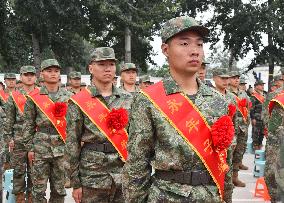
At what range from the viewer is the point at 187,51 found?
301 cm

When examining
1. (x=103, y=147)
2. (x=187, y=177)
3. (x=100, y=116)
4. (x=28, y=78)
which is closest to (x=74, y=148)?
(x=103, y=147)

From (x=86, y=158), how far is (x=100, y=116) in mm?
426

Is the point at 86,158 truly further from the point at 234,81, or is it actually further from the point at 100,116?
the point at 234,81

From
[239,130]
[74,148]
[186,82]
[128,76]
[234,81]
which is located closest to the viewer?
[186,82]

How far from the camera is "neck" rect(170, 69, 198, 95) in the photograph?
3.16 meters

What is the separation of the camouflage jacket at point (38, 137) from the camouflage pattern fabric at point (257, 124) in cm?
872

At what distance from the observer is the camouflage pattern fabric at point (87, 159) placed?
469 cm

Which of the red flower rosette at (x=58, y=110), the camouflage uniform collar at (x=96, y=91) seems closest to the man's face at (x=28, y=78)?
the red flower rosette at (x=58, y=110)

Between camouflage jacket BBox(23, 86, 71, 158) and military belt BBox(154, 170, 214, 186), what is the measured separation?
334 centimetres

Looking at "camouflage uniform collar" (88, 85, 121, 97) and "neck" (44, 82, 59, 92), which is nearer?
"camouflage uniform collar" (88, 85, 121, 97)

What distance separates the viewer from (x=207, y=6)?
29891 mm

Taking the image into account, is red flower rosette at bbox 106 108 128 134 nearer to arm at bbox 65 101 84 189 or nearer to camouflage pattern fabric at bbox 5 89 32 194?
arm at bbox 65 101 84 189

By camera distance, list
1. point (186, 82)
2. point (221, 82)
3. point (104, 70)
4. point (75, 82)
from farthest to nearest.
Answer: point (75, 82) → point (221, 82) → point (104, 70) → point (186, 82)

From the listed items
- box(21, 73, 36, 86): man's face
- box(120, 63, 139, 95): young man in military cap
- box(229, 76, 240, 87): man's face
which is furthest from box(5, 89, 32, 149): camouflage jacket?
box(229, 76, 240, 87): man's face
